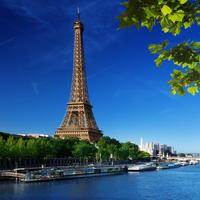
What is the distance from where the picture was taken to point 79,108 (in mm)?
128875

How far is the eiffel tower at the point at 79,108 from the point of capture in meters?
128

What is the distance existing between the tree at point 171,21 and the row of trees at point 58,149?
71.6 m

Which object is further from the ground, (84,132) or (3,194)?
(84,132)

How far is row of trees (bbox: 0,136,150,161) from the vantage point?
79.0m

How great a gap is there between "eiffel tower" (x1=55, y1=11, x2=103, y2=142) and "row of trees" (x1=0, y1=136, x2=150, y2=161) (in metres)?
5.38

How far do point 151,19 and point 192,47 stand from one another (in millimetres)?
823

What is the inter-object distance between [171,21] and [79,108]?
408ft

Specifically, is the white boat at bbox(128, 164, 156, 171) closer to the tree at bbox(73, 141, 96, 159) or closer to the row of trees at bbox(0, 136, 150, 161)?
the tree at bbox(73, 141, 96, 159)

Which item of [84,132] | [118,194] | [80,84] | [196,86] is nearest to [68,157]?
[84,132]

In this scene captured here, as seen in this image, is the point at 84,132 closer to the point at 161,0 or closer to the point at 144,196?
the point at 144,196

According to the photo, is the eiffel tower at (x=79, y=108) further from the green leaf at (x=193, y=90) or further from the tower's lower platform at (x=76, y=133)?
the green leaf at (x=193, y=90)

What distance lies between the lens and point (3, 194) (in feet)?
153

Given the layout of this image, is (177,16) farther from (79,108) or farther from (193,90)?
(79,108)

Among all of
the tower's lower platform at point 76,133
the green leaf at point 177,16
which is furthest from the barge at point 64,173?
the green leaf at point 177,16
